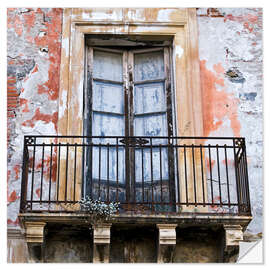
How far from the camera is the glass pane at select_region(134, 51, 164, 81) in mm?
10430

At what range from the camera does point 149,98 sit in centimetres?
1027

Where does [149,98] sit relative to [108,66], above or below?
below

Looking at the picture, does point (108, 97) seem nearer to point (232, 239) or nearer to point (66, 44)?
point (66, 44)

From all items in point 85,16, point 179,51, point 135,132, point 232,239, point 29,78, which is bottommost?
point 232,239

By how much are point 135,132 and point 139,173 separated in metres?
0.57

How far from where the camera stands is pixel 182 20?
10.4 meters

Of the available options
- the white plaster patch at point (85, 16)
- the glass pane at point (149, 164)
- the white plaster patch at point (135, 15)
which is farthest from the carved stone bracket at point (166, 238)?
the white plaster patch at point (85, 16)

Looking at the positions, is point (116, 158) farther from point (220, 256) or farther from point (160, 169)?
point (220, 256)

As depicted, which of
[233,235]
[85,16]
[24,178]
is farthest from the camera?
[85,16]

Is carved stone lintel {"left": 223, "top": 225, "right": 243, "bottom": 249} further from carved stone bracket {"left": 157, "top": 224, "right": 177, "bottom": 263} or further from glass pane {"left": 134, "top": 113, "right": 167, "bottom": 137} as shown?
glass pane {"left": 134, "top": 113, "right": 167, "bottom": 137}

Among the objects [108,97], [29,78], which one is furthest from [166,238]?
[29,78]

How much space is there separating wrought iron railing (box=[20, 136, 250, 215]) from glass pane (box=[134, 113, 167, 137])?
138 mm

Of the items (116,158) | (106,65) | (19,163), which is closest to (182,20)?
(106,65)

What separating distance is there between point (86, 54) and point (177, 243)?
9.39 feet
